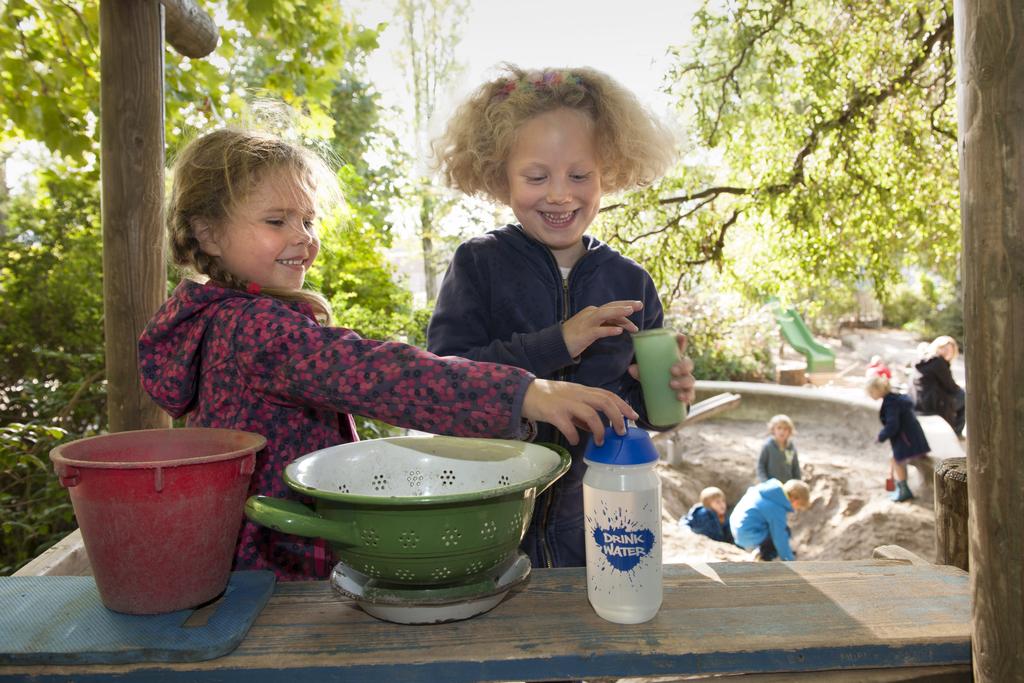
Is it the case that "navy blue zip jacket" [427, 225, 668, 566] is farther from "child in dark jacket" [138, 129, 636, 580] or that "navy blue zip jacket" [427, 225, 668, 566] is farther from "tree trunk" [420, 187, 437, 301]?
"tree trunk" [420, 187, 437, 301]

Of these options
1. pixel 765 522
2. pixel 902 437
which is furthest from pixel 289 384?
pixel 902 437

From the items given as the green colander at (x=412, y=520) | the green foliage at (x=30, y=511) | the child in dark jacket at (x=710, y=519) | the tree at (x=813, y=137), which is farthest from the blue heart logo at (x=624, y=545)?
the child in dark jacket at (x=710, y=519)

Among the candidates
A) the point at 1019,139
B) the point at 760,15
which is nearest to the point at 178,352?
the point at 1019,139

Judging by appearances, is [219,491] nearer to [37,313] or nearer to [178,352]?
[178,352]

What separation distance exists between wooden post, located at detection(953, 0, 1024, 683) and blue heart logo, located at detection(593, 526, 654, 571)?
1.65 ft

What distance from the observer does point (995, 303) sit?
1.09 metres

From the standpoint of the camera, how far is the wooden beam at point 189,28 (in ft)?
8.42

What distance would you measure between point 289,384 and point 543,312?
0.74 metres

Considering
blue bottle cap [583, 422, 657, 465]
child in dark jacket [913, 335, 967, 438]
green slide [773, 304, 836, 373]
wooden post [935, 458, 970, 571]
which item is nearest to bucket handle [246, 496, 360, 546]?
blue bottle cap [583, 422, 657, 465]

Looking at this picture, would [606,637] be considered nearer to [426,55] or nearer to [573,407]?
[573,407]

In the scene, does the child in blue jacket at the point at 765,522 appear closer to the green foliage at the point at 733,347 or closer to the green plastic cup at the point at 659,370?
the green plastic cup at the point at 659,370

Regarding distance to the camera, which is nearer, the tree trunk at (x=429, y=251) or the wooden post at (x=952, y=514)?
the wooden post at (x=952, y=514)

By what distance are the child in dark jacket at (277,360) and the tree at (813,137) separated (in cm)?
419

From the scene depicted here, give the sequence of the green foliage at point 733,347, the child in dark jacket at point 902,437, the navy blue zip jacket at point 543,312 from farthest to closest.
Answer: the green foliage at point 733,347, the child in dark jacket at point 902,437, the navy blue zip jacket at point 543,312
